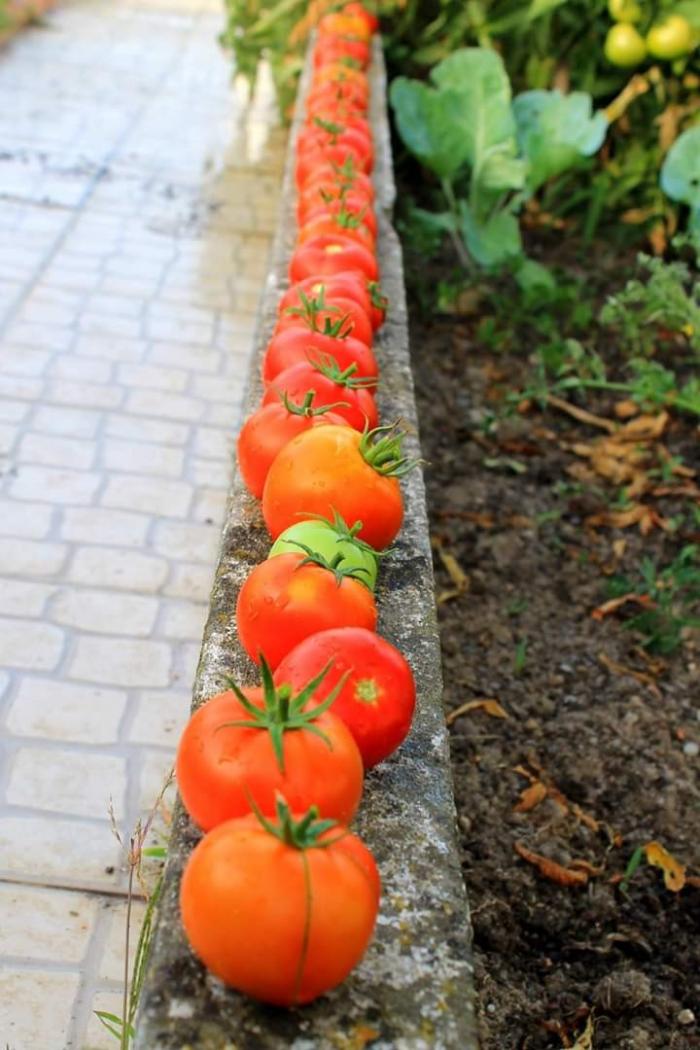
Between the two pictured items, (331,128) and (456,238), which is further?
(456,238)

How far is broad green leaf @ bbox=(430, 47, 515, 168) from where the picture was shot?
4793 mm

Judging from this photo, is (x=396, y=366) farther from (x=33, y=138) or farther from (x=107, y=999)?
(x=33, y=138)

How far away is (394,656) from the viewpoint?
5.51 ft

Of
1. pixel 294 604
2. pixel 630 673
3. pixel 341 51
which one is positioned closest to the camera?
pixel 294 604

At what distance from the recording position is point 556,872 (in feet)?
8.25

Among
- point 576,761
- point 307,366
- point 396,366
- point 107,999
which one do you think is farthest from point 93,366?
point 107,999

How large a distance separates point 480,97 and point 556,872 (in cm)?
336

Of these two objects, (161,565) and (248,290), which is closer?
(161,565)

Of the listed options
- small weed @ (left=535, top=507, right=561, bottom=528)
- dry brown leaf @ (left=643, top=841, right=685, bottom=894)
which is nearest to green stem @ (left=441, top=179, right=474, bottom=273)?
small weed @ (left=535, top=507, right=561, bottom=528)

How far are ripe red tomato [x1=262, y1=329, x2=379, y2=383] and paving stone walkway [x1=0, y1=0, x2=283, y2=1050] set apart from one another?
2.84 feet

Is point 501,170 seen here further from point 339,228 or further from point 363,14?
point 363,14

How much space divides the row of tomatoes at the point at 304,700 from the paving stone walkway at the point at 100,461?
79 cm

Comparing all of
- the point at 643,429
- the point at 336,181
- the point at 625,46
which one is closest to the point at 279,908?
the point at 336,181

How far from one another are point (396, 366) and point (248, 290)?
2.19m
